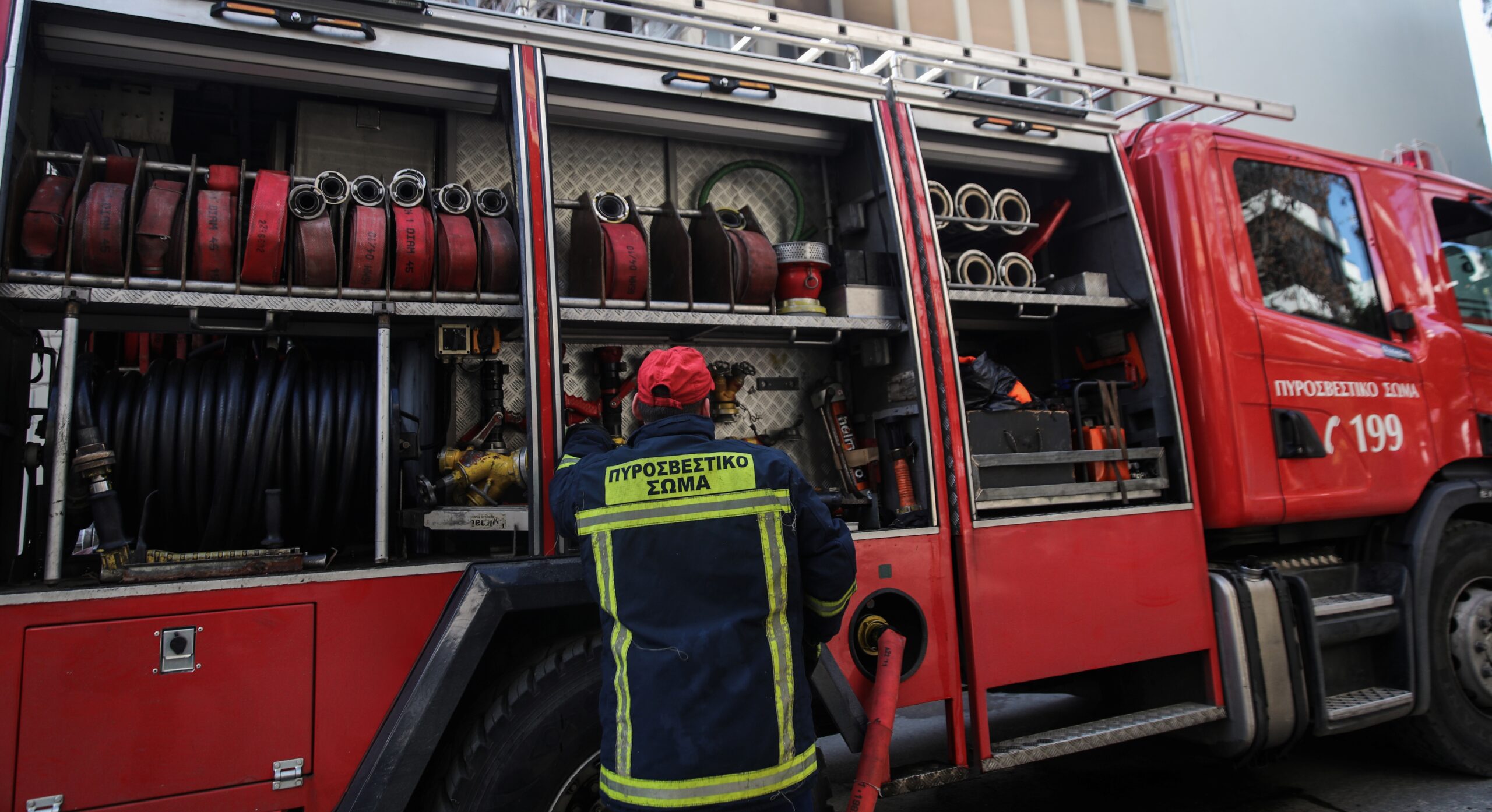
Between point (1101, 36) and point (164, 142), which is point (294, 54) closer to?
point (164, 142)

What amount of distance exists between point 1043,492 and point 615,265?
6.34 feet

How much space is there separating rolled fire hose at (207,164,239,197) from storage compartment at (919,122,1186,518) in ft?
8.52

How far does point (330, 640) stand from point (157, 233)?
4.40 feet

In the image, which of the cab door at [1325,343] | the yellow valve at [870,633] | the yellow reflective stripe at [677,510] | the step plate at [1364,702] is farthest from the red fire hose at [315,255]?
the step plate at [1364,702]

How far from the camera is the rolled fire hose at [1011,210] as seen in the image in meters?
4.02

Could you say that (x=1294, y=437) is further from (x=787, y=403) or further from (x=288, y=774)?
(x=288, y=774)

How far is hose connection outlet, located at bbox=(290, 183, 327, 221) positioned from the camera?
2.72 meters

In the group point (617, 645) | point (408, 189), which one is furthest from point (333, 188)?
point (617, 645)

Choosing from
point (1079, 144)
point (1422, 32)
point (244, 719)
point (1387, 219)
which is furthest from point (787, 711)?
point (1422, 32)

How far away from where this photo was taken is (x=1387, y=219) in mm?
4434

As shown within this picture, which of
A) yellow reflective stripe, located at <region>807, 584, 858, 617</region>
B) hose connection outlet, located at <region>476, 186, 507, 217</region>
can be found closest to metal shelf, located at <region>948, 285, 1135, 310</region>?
yellow reflective stripe, located at <region>807, 584, 858, 617</region>

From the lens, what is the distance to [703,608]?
2066mm

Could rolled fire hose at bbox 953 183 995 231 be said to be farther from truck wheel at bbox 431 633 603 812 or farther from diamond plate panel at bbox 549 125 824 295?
truck wheel at bbox 431 633 603 812

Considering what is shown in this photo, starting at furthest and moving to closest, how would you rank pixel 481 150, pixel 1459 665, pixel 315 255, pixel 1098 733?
pixel 1459 665 → pixel 481 150 → pixel 1098 733 → pixel 315 255
